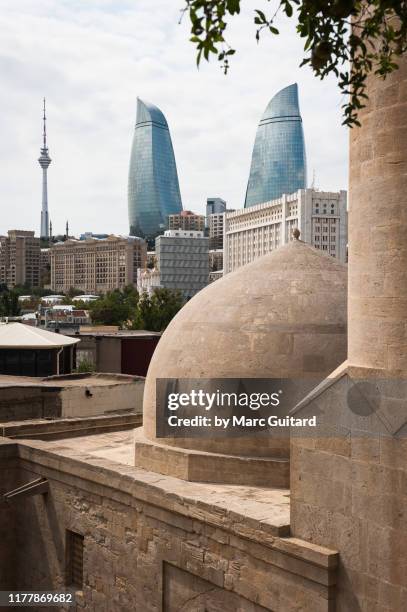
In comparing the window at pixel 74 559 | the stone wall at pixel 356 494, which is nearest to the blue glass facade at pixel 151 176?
the window at pixel 74 559

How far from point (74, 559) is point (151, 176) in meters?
172

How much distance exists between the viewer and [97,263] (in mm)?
158625

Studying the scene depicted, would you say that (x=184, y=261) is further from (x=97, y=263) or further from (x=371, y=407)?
(x=371, y=407)

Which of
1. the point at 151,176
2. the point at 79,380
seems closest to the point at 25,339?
the point at 79,380

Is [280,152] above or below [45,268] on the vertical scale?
above

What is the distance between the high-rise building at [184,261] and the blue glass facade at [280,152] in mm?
54155

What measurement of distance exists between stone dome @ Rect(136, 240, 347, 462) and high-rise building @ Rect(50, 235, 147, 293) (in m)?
141

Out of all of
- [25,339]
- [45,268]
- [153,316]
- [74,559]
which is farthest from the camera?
[45,268]

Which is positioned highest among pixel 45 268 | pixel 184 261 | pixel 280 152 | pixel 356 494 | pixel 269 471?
pixel 280 152

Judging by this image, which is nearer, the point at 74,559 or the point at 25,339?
the point at 74,559

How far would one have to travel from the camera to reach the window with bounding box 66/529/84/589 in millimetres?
11305

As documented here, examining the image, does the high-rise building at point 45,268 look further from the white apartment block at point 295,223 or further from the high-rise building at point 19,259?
the white apartment block at point 295,223

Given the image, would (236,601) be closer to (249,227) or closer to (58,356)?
(58,356)

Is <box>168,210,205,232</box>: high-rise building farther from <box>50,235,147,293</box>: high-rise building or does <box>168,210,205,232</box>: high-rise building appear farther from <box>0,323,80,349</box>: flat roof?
<box>0,323,80,349</box>: flat roof
